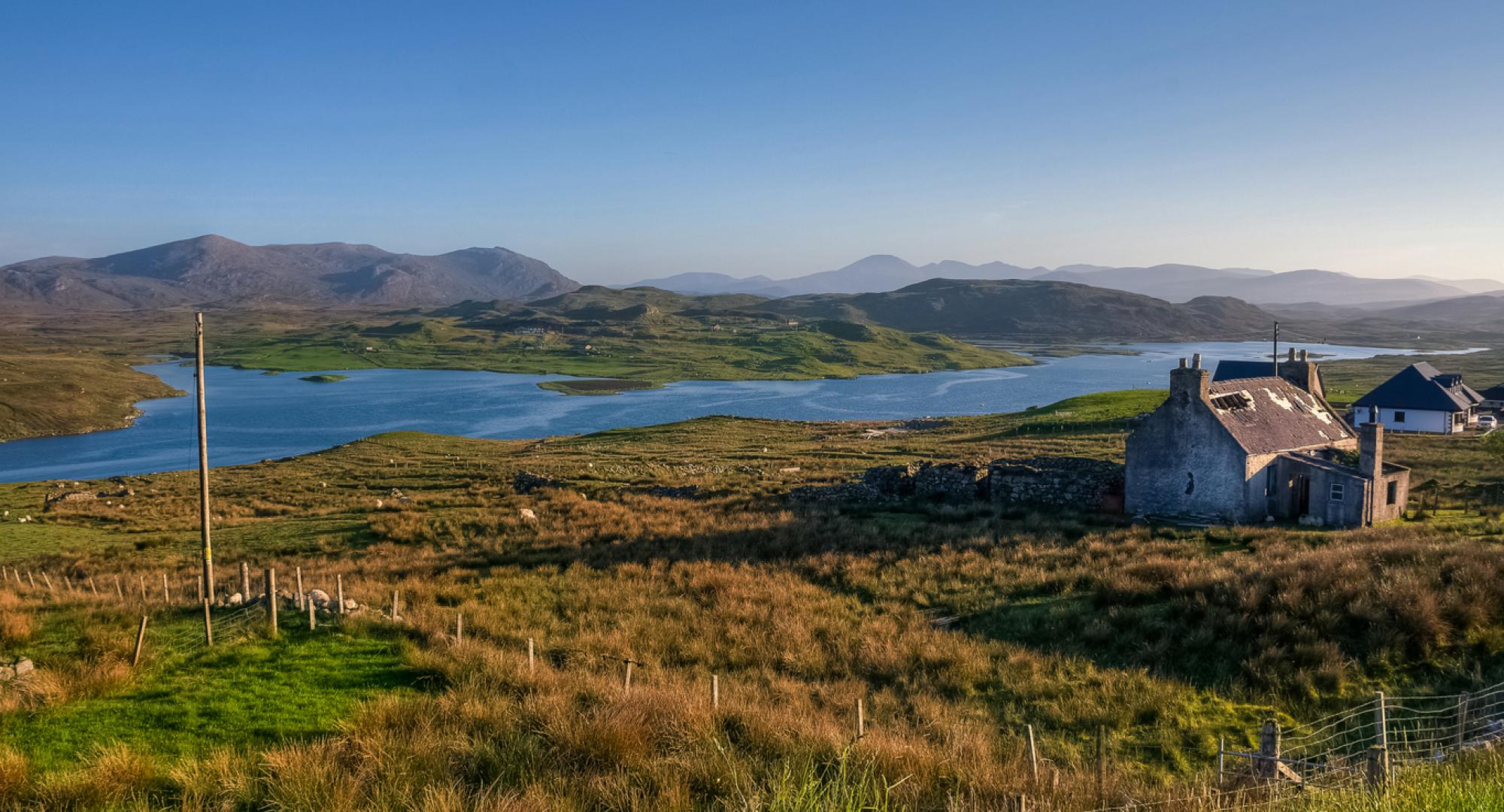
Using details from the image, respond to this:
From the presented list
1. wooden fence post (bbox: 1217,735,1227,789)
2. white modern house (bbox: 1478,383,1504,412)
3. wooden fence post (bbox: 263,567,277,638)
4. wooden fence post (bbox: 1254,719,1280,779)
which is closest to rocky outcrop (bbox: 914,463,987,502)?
wooden fence post (bbox: 1217,735,1227,789)

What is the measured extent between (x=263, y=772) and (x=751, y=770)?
5.11m

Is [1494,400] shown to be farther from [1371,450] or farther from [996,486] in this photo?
[996,486]

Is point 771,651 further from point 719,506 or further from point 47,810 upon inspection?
point 719,506

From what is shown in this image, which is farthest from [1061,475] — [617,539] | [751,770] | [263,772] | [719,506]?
[263,772]

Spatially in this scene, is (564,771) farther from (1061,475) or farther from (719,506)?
(1061,475)

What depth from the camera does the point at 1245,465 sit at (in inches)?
1097

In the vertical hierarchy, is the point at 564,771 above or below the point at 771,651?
above

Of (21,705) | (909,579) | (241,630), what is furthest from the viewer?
(909,579)

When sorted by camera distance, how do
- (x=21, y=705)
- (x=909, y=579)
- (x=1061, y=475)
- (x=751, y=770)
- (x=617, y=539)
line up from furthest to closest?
(x=1061, y=475), (x=617, y=539), (x=909, y=579), (x=21, y=705), (x=751, y=770)

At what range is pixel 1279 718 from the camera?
39.2 ft

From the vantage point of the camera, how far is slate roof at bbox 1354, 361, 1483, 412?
202ft

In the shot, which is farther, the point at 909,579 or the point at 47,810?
the point at 909,579

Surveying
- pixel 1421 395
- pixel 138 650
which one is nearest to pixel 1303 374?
pixel 1421 395

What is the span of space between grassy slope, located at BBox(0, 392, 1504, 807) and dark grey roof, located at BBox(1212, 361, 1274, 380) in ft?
105
